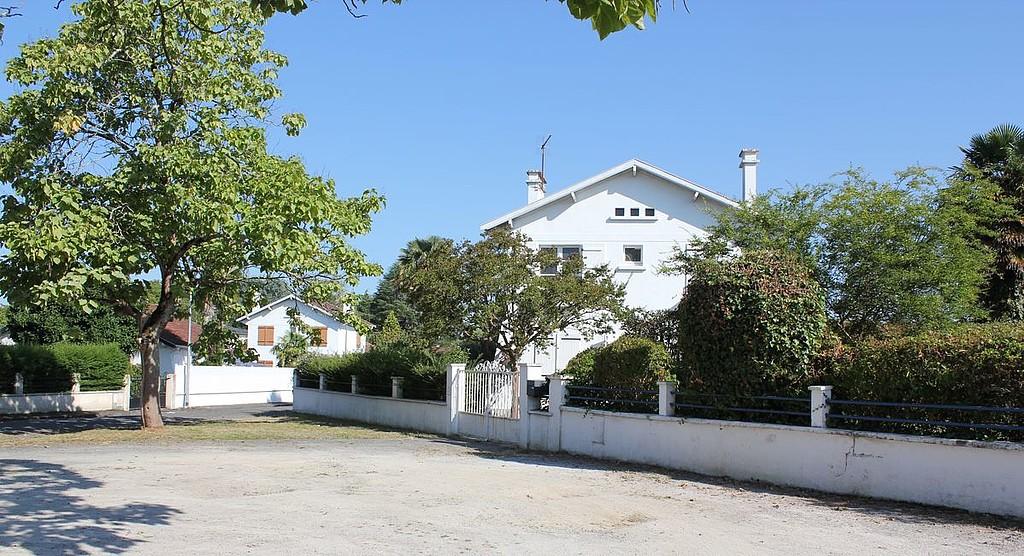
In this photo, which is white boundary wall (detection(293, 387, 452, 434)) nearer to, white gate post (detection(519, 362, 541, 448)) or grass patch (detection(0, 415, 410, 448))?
grass patch (detection(0, 415, 410, 448))

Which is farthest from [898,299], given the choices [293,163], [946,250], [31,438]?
[31,438]

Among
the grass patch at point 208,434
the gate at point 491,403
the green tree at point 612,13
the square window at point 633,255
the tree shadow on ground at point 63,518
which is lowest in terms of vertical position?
the grass patch at point 208,434

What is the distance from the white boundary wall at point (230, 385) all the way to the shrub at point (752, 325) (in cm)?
3038

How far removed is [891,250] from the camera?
21281mm

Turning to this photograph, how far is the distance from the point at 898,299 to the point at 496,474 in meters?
12.1

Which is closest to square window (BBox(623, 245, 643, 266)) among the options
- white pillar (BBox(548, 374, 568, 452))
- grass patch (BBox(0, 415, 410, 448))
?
A: grass patch (BBox(0, 415, 410, 448))

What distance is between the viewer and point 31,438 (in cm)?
2117

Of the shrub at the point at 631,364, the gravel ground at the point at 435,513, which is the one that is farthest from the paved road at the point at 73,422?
the shrub at the point at 631,364

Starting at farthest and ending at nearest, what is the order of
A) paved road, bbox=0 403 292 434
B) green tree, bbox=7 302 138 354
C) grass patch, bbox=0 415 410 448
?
green tree, bbox=7 302 138 354, paved road, bbox=0 403 292 434, grass patch, bbox=0 415 410 448

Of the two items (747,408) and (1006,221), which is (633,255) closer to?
(1006,221)

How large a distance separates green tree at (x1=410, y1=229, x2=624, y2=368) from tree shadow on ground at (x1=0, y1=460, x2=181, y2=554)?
1384 cm

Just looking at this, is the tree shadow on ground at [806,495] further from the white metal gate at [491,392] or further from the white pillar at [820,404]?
the white metal gate at [491,392]

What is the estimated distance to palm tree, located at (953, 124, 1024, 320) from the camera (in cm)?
2455

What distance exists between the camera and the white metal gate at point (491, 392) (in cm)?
2048
